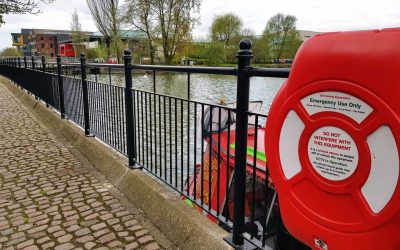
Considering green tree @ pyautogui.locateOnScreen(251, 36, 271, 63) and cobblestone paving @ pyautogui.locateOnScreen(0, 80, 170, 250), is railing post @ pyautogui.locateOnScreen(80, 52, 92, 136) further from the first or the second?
green tree @ pyautogui.locateOnScreen(251, 36, 271, 63)

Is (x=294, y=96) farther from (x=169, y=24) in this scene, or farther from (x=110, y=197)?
(x=169, y=24)

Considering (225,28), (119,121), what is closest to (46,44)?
(225,28)

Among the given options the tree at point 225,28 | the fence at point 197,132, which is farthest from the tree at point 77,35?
the fence at point 197,132

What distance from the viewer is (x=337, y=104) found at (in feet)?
4.15

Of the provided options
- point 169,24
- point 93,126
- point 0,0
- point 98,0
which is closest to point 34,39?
point 98,0

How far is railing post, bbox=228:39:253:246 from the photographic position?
81.1 inches

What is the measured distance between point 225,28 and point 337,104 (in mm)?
69613

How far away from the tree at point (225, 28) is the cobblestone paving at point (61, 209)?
213ft

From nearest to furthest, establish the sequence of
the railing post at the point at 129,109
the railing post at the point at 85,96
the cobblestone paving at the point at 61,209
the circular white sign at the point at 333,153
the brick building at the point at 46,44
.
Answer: the circular white sign at the point at 333,153
the cobblestone paving at the point at 61,209
the railing post at the point at 129,109
the railing post at the point at 85,96
the brick building at the point at 46,44

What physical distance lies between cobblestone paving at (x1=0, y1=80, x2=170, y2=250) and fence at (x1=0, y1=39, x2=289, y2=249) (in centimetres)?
51

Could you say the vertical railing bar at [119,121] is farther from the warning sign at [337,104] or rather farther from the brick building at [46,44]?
the brick building at [46,44]

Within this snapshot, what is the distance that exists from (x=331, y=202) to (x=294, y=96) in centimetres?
45

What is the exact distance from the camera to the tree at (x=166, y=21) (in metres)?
39.1

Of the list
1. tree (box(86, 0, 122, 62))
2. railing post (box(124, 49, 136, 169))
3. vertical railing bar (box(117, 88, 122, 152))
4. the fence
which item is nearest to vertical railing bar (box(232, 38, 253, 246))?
the fence
